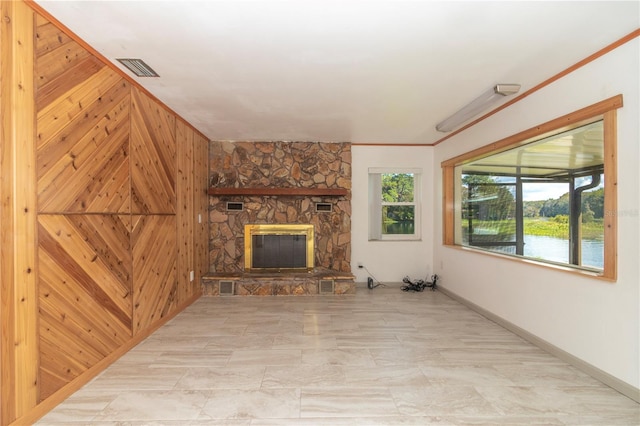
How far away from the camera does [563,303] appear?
2.55 m

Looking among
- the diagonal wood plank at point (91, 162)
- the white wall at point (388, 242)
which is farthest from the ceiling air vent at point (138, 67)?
the white wall at point (388, 242)

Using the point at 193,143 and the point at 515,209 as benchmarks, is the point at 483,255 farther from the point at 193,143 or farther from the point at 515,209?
the point at 193,143

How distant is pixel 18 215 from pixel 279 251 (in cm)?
354

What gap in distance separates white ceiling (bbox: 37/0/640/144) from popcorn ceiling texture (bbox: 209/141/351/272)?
5.56ft

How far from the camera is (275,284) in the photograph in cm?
464

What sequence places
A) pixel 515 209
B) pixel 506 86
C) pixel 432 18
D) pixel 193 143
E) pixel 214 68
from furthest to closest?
1. pixel 193 143
2. pixel 515 209
3. pixel 506 86
4. pixel 214 68
5. pixel 432 18

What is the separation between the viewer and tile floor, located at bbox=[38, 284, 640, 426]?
1.85 meters

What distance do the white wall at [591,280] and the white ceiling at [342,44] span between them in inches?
8.4

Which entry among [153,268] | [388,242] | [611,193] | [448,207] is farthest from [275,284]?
[611,193]

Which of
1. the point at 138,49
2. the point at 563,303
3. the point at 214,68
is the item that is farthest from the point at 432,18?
the point at 563,303

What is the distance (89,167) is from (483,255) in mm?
4157

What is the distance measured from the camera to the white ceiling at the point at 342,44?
70.2 inches

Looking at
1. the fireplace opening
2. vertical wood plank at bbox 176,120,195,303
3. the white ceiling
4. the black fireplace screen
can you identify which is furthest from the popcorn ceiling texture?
the white ceiling

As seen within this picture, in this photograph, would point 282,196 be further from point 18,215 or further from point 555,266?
point 555,266
